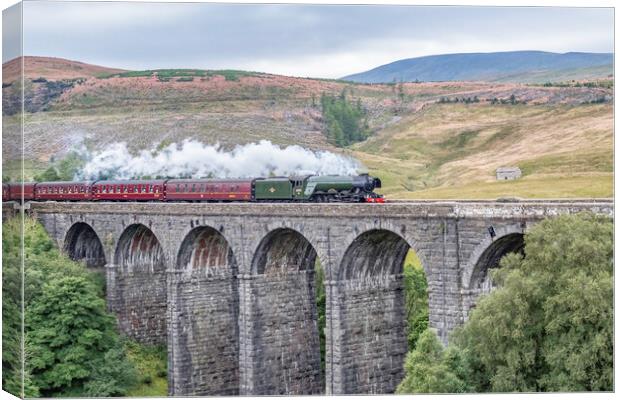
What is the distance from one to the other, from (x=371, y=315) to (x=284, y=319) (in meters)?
6.69

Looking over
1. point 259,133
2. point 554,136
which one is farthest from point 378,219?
point 259,133

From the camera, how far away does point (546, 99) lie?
Answer: 12281 cm

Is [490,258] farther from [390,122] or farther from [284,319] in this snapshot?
[390,122]

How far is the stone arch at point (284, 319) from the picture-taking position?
2151 inches

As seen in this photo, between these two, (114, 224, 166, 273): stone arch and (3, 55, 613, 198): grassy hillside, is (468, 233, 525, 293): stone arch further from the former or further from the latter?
(3, 55, 613, 198): grassy hillside

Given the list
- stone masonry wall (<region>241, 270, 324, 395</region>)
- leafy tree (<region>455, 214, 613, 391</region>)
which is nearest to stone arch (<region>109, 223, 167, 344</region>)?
stone masonry wall (<region>241, 270, 324, 395</region>)

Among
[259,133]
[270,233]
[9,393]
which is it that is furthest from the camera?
[259,133]

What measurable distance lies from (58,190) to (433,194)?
36.6 metres

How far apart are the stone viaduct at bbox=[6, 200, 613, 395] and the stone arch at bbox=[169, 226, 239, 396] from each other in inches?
2.3

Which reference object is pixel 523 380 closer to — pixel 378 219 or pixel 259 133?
pixel 378 219

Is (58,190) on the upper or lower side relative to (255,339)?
upper

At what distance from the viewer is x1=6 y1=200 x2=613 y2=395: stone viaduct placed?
43094 mm

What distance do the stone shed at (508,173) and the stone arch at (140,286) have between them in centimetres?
4249

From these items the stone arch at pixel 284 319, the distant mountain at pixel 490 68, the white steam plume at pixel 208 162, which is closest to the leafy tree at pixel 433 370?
the stone arch at pixel 284 319
